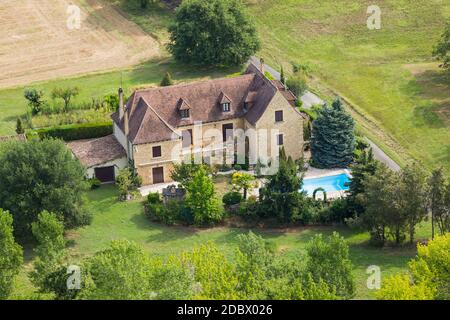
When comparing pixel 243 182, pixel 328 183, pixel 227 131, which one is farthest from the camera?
pixel 227 131

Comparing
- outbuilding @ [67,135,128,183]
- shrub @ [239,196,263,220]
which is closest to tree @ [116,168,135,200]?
outbuilding @ [67,135,128,183]

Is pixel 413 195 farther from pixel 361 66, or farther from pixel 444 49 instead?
pixel 361 66

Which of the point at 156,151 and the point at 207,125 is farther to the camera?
the point at 207,125

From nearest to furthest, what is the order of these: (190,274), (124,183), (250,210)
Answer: (190,274), (250,210), (124,183)
